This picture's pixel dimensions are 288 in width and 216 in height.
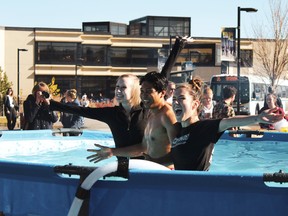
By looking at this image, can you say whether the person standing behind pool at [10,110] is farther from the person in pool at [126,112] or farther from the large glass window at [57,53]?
the large glass window at [57,53]

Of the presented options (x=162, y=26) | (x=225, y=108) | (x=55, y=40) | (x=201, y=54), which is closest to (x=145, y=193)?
(x=225, y=108)

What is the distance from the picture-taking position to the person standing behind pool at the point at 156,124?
473 cm

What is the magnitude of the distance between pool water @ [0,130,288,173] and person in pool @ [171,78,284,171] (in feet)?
12.6

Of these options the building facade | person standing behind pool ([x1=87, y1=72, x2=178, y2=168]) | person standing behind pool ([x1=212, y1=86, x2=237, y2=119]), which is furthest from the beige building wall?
person standing behind pool ([x1=87, y1=72, x2=178, y2=168])

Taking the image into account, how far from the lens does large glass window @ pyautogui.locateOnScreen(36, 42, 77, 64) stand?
60812mm

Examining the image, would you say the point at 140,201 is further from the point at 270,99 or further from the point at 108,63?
the point at 108,63

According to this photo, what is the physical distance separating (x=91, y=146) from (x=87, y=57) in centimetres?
5348

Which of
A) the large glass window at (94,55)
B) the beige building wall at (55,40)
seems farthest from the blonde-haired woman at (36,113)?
the large glass window at (94,55)

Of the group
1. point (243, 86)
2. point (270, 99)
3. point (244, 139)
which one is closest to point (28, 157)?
point (244, 139)

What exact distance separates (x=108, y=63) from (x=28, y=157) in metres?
54.7

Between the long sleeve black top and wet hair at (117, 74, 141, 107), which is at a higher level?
wet hair at (117, 74, 141, 107)

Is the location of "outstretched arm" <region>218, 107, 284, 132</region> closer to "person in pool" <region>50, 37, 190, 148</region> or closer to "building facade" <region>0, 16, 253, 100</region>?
"person in pool" <region>50, 37, 190, 148</region>

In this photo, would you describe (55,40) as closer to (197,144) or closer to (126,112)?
(126,112)

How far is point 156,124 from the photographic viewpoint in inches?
191
